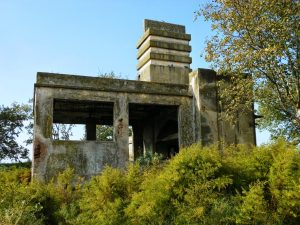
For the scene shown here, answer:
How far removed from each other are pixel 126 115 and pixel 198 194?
788cm

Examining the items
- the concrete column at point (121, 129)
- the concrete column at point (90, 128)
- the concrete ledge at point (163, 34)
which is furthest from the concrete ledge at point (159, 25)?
→ the concrete column at point (121, 129)

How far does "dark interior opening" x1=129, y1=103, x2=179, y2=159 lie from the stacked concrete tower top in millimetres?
2358

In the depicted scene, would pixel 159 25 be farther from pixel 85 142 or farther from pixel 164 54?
pixel 85 142

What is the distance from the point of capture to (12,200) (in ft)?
26.6

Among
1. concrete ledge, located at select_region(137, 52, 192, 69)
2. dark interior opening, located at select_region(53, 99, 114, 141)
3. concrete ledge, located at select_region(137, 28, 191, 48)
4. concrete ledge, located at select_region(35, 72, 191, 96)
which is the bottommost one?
dark interior opening, located at select_region(53, 99, 114, 141)

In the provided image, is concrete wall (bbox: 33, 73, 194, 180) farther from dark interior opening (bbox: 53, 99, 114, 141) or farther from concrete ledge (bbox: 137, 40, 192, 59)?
concrete ledge (bbox: 137, 40, 192, 59)

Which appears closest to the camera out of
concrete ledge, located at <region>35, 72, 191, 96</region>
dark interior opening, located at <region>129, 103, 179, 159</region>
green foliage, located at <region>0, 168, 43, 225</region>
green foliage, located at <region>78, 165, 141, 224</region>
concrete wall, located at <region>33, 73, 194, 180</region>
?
green foliage, located at <region>0, 168, 43, 225</region>

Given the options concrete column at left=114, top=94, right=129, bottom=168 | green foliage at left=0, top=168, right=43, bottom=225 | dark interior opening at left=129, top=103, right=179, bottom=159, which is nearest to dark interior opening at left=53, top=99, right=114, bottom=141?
dark interior opening at left=129, top=103, right=179, bottom=159

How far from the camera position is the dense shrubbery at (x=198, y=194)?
6.10 m

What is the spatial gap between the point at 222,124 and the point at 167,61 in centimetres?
681

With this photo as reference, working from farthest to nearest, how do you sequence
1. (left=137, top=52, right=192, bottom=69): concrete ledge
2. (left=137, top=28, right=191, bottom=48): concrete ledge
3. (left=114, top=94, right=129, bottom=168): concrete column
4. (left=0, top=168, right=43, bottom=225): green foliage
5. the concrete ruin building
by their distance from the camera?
(left=137, top=28, right=191, bottom=48): concrete ledge, (left=137, top=52, right=192, bottom=69): concrete ledge, (left=114, top=94, right=129, bottom=168): concrete column, the concrete ruin building, (left=0, top=168, right=43, bottom=225): green foliage

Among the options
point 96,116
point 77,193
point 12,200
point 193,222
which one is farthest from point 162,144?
point 193,222

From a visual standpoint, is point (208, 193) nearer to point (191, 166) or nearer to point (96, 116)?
point (191, 166)

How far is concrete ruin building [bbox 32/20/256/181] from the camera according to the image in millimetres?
12883
